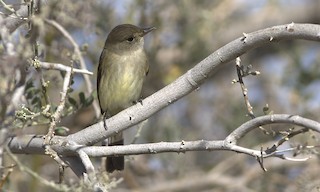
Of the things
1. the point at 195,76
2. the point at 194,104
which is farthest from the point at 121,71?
the point at 194,104

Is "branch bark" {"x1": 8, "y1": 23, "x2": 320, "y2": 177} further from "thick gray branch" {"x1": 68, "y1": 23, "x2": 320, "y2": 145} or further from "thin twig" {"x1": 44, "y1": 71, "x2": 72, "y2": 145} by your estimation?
"thin twig" {"x1": 44, "y1": 71, "x2": 72, "y2": 145}

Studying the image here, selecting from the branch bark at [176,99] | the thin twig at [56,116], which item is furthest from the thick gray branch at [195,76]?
the thin twig at [56,116]

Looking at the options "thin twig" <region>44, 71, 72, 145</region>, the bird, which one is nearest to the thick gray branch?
"thin twig" <region>44, 71, 72, 145</region>

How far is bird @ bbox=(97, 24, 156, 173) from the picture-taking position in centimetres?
458

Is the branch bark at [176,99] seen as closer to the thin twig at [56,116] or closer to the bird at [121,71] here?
the thin twig at [56,116]

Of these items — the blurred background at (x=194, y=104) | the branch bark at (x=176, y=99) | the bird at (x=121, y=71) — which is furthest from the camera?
the blurred background at (x=194, y=104)

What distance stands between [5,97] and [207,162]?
4515mm

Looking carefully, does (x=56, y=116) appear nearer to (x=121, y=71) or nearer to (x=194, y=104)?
(x=121, y=71)

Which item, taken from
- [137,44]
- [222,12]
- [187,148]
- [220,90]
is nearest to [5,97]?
[187,148]

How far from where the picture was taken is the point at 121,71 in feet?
15.3

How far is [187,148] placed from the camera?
278cm

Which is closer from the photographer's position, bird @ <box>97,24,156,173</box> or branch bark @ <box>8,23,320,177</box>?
branch bark @ <box>8,23,320,177</box>

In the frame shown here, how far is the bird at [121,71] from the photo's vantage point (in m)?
4.58

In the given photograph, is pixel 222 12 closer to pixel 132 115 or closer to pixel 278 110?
pixel 278 110
